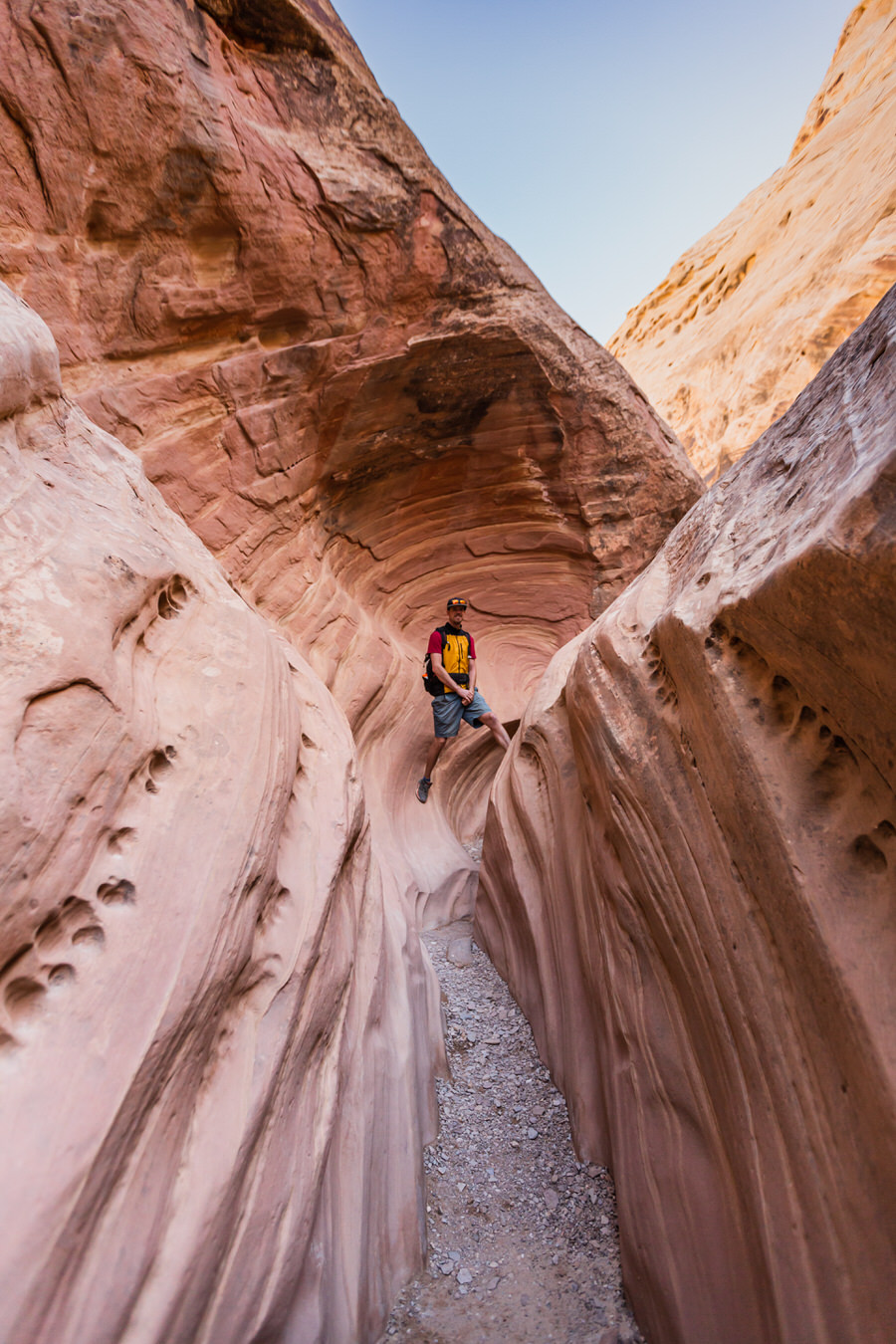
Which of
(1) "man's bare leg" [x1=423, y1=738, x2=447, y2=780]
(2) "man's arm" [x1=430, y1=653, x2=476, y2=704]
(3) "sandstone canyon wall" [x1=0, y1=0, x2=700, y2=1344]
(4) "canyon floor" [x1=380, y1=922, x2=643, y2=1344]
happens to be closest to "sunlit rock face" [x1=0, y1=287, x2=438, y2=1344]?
(3) "sandstone canyon wall" [x1=0, y1=0, x2=700, y2=1344]

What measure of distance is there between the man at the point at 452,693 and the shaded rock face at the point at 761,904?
2.57 m

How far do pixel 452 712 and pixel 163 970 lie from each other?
3.76 m

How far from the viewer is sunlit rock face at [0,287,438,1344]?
4.26ft

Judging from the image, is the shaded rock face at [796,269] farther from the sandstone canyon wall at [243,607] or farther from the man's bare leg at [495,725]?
the man's bare leg at [495,725]

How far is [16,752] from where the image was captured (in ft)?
4.91

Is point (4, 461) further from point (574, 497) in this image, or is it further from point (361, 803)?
point (574, 497)

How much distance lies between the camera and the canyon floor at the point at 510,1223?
186cm

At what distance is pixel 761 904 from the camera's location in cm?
174

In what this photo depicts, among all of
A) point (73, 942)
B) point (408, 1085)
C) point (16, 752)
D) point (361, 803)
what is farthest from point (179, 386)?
point (408, 1085)

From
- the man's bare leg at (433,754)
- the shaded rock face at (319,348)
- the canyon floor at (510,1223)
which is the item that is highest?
the shaded rock face at (319,348)

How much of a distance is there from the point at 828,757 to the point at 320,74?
5.50 m

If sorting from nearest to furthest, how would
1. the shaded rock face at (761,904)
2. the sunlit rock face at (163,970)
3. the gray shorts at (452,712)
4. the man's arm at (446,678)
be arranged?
the sunlit rock face at (163,970)
the shaded rock face at (761,904)
the man's arm at (446,678)
the gray shorts at (452,712)

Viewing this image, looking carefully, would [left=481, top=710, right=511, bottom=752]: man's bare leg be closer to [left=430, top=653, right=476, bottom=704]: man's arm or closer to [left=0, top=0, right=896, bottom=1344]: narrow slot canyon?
[left=430, top=653, right=476, bottom=704]: man's arm

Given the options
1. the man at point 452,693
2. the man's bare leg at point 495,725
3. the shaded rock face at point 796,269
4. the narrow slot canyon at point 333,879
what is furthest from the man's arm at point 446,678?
the shaded rock face at point 796,269
